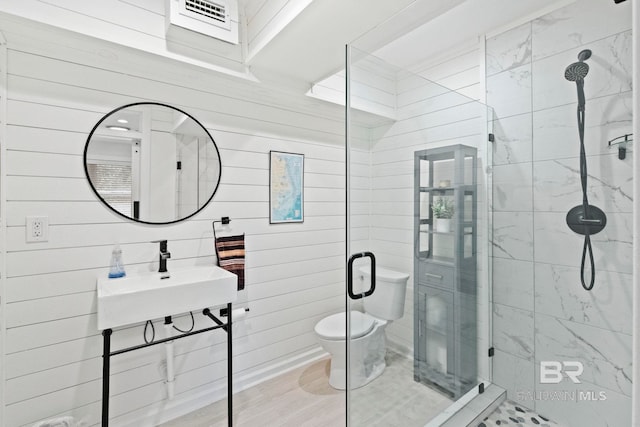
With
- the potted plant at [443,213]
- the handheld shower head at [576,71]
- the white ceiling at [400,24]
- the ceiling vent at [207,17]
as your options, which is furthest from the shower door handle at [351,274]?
the ceiling vent at [207,17]

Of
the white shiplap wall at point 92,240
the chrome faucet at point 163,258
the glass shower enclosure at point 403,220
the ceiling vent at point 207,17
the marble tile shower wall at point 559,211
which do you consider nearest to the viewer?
the marble tile shower wall at point 559,211

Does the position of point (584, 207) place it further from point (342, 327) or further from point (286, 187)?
point (286, 187)

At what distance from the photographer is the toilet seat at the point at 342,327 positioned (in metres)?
1.41

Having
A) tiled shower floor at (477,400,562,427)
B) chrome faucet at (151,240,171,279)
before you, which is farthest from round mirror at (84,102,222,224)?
tiled shower floor at (477,400,562,427)

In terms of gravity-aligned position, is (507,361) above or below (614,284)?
below

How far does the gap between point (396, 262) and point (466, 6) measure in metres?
1.35

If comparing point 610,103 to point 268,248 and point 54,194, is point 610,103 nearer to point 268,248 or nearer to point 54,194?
point 268,248

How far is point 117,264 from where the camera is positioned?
171 centimetres

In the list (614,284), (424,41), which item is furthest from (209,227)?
(614,284)

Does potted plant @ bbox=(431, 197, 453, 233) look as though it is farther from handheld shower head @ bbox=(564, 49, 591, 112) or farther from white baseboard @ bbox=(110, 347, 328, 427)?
white baseboard @ bbox=(110, 347, 328, 427)

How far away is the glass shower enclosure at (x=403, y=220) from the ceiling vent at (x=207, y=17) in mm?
923

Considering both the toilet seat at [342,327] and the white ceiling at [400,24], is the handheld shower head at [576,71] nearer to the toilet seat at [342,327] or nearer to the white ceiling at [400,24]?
the white ceiling at [400,24]

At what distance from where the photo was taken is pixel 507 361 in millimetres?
1390

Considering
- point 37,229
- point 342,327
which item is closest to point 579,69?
point 342,327
